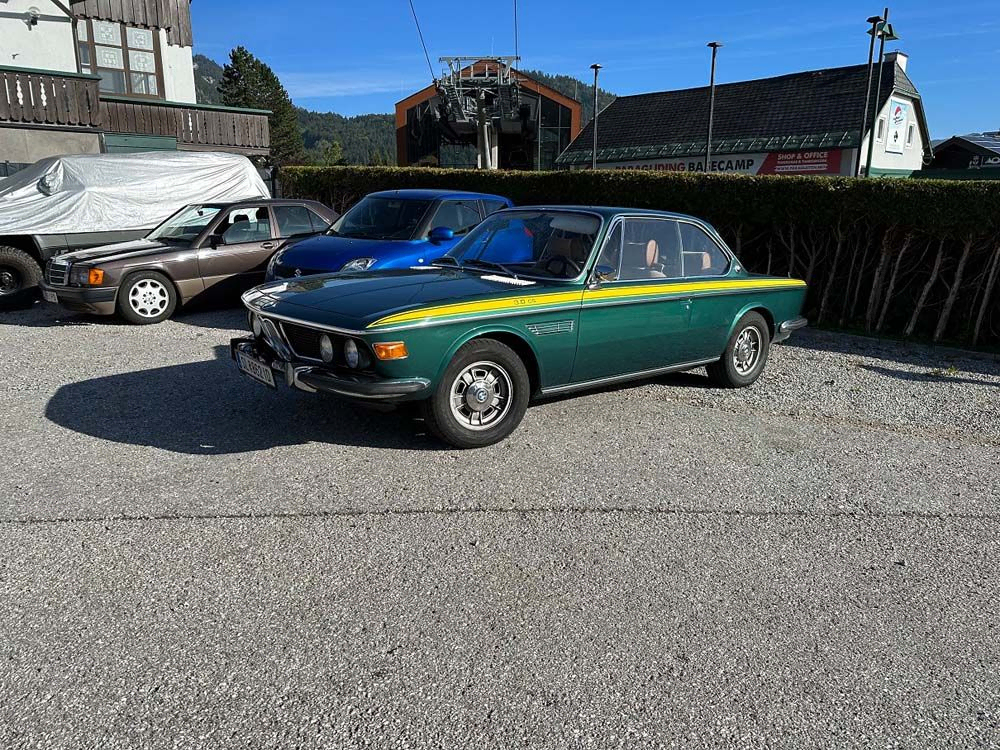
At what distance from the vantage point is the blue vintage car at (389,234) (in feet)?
28.1

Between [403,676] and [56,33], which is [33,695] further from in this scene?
[56,33]

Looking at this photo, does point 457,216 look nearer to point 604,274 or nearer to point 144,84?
point 604,274

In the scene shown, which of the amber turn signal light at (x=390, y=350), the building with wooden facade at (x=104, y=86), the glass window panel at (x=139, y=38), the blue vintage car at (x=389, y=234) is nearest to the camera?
the amber turn signal light at (x=390, y=350)

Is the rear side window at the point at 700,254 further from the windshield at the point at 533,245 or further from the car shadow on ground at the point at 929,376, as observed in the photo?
the car shadow on ground at the point at 929,376

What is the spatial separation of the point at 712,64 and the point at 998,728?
96.7 feet

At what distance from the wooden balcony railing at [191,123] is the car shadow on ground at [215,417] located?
1466cm

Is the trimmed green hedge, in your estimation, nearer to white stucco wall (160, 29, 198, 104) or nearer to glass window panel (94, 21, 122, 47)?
white stucco wall (160, 29, 198, 104)

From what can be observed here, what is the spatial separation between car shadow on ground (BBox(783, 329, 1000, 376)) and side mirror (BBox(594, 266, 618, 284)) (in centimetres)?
442

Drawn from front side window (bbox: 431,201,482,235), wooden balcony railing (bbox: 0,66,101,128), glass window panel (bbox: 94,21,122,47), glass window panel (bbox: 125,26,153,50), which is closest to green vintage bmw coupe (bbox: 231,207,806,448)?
front side window (bbox: 431,201,482,235)

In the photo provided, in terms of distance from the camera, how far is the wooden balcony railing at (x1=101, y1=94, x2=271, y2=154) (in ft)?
62.7

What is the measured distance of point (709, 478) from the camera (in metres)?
5.03

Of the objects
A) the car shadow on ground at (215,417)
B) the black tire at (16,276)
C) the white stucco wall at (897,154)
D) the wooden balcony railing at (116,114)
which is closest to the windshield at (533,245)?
the car shadow on ground at (215,417)

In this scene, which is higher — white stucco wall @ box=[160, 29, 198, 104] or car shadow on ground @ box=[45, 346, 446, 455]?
white stucco wall @ box=[160, 29, 198, 104]

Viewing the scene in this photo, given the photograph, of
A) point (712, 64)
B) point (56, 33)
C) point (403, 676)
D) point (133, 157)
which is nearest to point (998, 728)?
point (403, 676)
